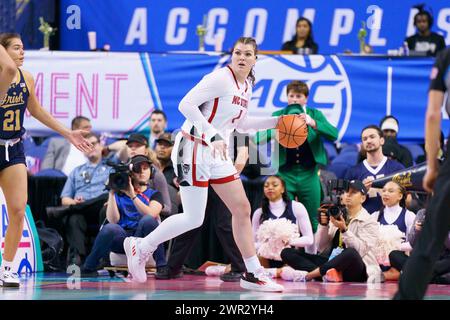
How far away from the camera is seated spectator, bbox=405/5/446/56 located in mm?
13680

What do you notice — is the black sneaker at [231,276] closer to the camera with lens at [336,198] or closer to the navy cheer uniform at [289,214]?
the navy cheer uniform at [289,214]

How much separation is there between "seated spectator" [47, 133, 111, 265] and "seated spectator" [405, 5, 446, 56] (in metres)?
4.99

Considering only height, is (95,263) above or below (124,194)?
below

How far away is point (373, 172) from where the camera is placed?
10.9 metres

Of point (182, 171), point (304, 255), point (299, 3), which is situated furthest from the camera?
point (299, 3)

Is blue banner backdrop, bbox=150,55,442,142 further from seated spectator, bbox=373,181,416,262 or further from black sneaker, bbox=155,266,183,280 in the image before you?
black sneaker, bbox=155,266,183,280

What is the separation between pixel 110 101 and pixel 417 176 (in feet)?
15.9

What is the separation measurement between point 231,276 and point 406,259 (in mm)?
1825

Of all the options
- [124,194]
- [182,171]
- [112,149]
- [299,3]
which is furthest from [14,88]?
[299,3]

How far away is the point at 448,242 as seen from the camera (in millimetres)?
9609

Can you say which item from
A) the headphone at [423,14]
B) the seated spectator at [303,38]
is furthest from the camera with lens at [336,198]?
the headphone at [423,14]

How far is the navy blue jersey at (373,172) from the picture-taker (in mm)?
10750

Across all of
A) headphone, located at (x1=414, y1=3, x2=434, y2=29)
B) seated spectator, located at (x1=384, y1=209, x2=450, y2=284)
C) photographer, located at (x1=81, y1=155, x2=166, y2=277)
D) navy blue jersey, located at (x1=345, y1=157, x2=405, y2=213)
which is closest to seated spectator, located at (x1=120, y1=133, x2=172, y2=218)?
photographer, located at (x1=81, y1=155, x2=166, y2=277)
